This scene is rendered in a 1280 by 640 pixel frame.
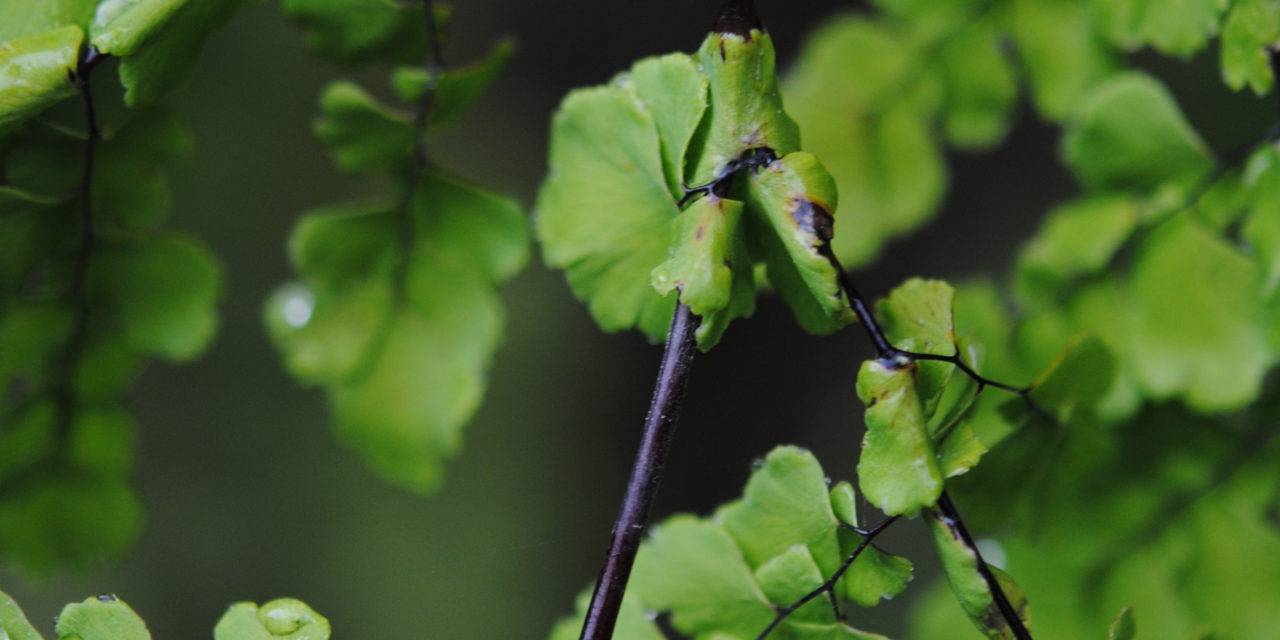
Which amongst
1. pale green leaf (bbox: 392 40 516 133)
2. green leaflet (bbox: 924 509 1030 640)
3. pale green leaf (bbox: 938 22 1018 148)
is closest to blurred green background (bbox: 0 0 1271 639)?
pale green leaf (bbox: 938 22 1018 148)

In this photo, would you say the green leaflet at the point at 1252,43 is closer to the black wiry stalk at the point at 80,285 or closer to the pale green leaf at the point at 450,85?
the pale green leaf at the point at 450,85

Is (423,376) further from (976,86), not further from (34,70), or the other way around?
(976,86)

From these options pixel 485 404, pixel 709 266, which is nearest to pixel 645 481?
pixel 709 266

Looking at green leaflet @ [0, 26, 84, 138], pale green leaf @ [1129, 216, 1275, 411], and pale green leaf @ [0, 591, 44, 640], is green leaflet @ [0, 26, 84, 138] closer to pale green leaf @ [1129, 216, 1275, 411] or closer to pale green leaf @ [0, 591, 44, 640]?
pale green leaf @ [0, 591, 44, 640]

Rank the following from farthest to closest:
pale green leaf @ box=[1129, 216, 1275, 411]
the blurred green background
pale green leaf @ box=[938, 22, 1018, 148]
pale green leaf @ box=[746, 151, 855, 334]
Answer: the blurred green background
pale green leaf @ box=[938, 22, 1018, 148]
pale green leaf @ box=[1129, 216, 1275, 411]
pale green leaf @ box=[746, 151, 855, 334]

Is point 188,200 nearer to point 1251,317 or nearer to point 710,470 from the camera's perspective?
point 710,470

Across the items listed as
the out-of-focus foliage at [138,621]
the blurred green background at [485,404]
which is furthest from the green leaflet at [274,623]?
the blurred green background at [485,404]

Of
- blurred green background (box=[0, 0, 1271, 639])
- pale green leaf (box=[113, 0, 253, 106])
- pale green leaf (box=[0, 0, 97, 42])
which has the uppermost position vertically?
pale green leaf (box=[0, 0, 97, 42])
